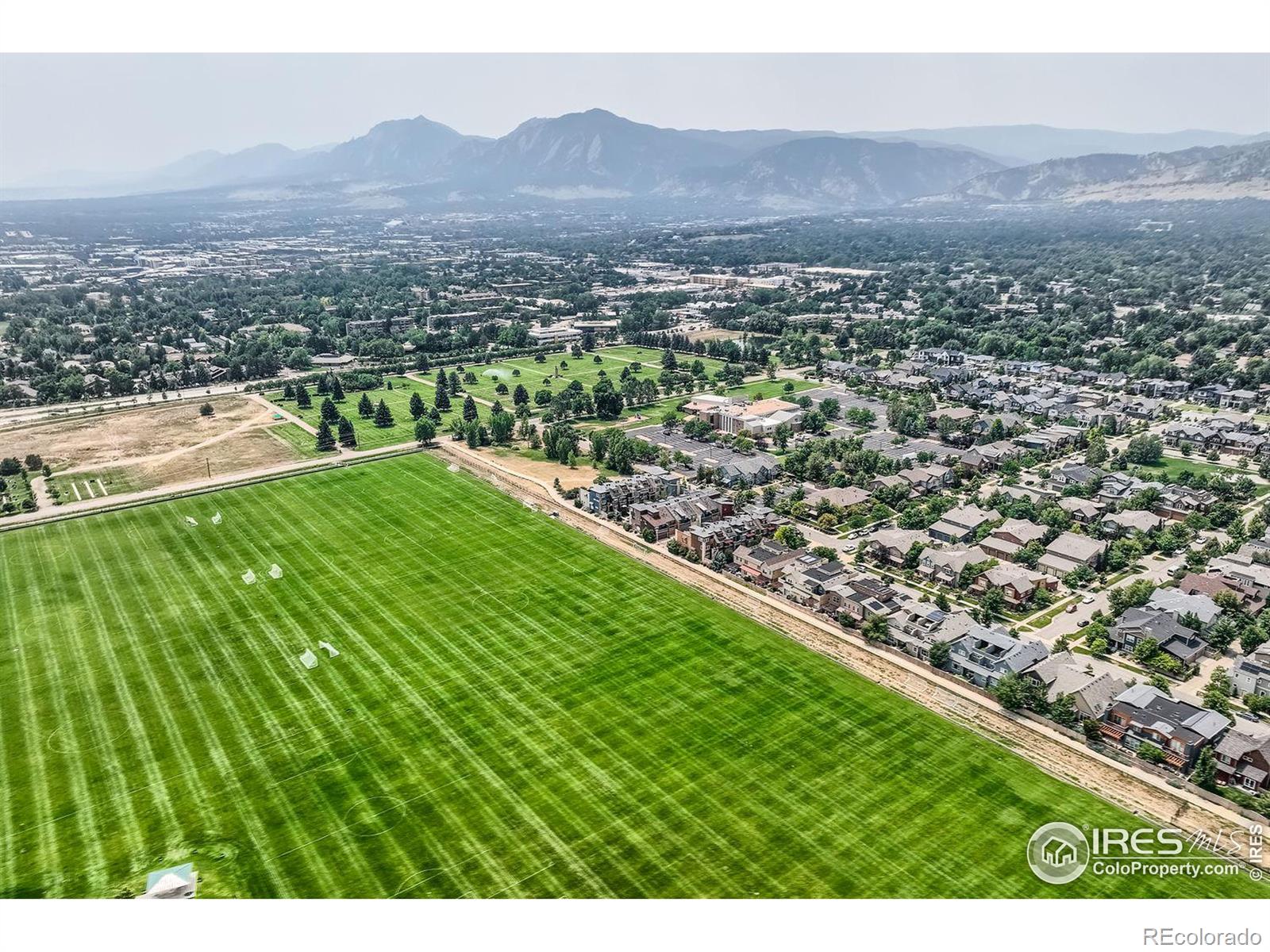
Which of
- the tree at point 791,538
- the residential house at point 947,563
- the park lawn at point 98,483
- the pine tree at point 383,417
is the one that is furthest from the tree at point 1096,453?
the park lawn at point 98,483

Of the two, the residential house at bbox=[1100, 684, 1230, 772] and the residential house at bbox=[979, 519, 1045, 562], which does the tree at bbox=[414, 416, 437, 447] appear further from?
the residential house at bbox=[1100, 684, 1230, 772]

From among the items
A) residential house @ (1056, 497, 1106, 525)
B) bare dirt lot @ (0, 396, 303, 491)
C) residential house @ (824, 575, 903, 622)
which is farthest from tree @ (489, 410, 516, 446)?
residential house @ (1056, 497, 1106, 525)

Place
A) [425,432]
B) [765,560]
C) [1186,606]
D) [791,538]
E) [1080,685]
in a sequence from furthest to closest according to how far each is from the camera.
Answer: [425,432], [791,538], [765,560], [1186,606], [1080,685]

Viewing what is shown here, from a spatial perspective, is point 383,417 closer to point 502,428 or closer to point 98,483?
point 502,428

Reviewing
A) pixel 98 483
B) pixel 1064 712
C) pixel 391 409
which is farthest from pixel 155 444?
pixel 1064 712

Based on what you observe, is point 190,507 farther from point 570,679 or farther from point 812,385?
point 812,385

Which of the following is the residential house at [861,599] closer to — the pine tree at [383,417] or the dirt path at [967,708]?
the dirt path at [967,708]

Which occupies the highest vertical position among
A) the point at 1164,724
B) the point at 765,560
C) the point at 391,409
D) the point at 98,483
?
the point at 1164,724
